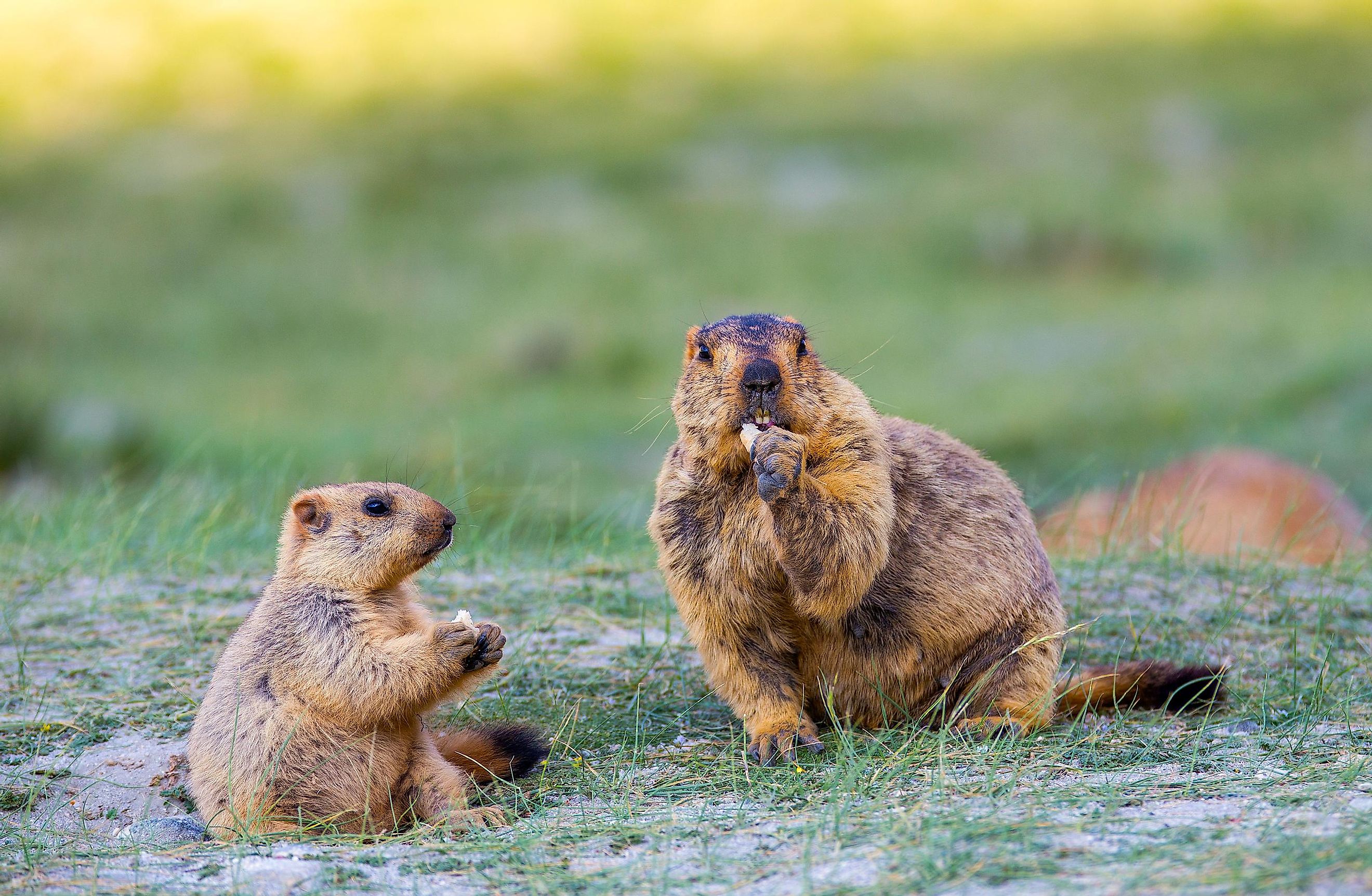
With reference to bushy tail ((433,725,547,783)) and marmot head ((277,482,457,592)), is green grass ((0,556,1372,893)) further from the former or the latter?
marmot head ((277,482,457,592))

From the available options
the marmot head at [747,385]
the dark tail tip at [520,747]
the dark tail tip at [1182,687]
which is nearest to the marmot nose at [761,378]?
the marmot head at [747,385]

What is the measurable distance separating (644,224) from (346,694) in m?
14.9

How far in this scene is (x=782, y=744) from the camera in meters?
4.40

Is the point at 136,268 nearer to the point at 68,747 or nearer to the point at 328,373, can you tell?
the point at 328,373

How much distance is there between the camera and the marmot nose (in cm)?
426

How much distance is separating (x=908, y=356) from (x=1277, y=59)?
10203mm

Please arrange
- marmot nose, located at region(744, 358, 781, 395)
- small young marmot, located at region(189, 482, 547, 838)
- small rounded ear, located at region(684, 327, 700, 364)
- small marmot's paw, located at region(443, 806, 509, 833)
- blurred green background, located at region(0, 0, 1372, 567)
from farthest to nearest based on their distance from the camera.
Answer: blurred green background, located at region(0, 0, 1372, 567), small rounded ear, located at region(684, 327, 700, 364), marmot nose, located at region(744, 358, 781, 395), small young marmot, located at region(189, 482, 547, 838), small marmot's paw, located at region(443, 806, 509, 833)

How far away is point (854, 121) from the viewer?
2041 centimetres

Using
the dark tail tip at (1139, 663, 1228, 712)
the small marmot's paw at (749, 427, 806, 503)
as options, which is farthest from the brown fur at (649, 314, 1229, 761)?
the dark tail tip at (1139, 663, 1228, 712)

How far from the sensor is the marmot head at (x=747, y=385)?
4305 mm

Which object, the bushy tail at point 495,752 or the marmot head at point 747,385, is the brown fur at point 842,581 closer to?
the marmot head at point 747,385

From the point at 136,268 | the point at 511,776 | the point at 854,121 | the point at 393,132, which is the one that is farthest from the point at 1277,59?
Result: the point at 511,776

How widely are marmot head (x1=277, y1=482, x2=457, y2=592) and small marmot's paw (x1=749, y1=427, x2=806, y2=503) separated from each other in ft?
3.62

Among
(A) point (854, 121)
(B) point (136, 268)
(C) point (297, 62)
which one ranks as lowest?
(B) point (136, 268)
